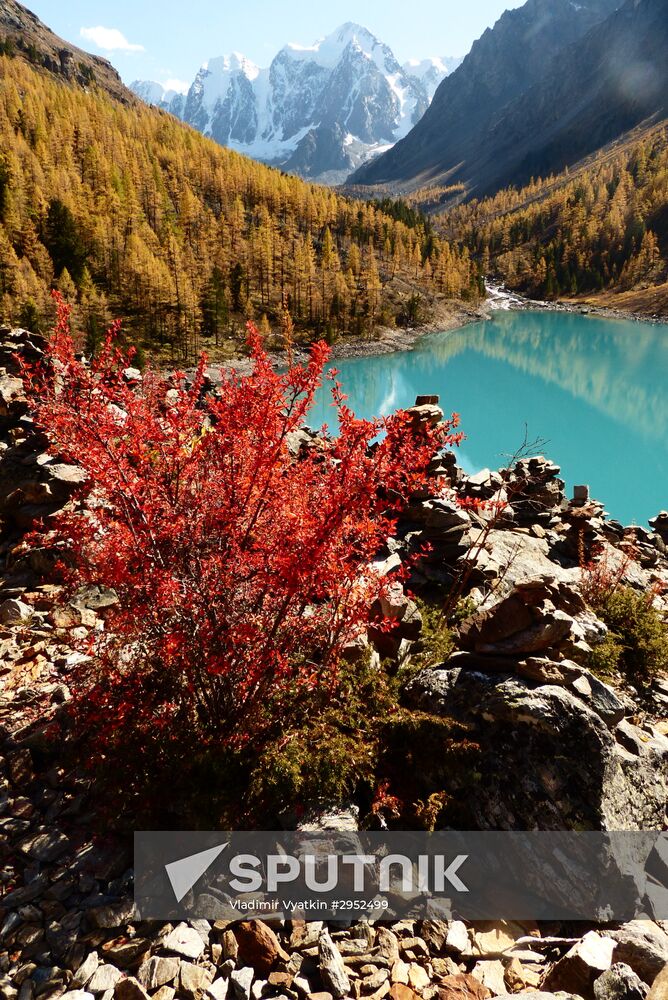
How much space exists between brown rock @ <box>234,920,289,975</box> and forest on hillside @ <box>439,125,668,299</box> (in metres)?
148

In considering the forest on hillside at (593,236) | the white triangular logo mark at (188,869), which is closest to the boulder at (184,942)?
the white triangular logo mark at (188,869)

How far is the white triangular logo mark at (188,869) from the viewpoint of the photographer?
4.94 metres

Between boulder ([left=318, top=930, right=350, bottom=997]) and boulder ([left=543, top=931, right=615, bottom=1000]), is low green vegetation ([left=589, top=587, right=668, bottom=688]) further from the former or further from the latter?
boulder ([left=318, top=930, right=350, bottom=997])

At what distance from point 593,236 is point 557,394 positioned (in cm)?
11450

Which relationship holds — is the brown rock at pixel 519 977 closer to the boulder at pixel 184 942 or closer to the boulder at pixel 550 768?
the boulder at pixel 550 768

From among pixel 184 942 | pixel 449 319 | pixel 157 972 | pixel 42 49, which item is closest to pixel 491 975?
pixel 184 942

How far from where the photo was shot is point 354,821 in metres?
5.68

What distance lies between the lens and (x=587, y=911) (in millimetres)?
5074

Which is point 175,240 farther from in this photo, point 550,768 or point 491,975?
point 491,975

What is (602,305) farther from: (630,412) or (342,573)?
(342,573)

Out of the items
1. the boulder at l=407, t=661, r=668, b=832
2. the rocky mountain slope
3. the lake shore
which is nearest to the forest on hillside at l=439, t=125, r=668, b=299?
the lake shore

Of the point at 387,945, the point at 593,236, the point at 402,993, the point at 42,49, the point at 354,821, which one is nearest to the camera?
the point at 402,993

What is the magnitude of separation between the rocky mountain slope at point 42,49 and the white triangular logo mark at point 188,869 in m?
216

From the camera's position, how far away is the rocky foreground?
14.1ft
